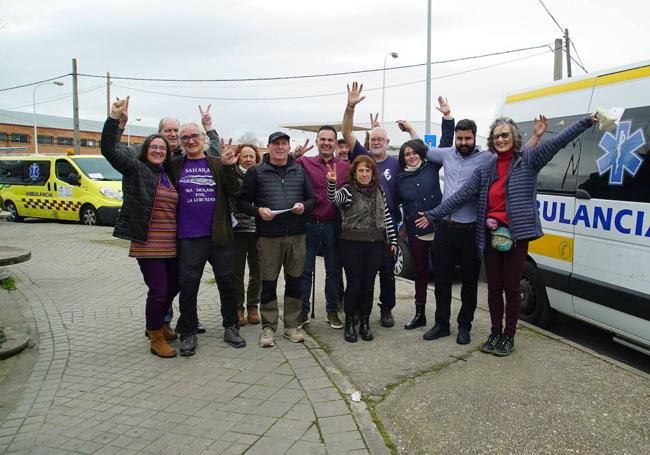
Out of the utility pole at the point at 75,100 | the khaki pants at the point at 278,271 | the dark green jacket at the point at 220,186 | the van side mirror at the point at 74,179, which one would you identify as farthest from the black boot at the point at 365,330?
the utility pole at the point at 75,100

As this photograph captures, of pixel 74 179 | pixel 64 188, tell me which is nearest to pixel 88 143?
pixel 64 188

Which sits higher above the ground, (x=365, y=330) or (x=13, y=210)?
(x=13, y=210)

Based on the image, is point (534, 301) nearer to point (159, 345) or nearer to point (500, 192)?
point (500, 192)

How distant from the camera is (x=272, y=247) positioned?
14.3 ft

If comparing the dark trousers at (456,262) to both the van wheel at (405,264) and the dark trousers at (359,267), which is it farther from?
the van wheel at (405,264)

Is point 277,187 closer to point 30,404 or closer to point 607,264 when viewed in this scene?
point 30,404

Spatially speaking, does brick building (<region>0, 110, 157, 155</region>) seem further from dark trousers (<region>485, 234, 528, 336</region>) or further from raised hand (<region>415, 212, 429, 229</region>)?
dark trousers (<region>485, 234, 528, 336</region>)

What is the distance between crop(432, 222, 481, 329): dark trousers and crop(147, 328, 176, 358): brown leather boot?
2.34m

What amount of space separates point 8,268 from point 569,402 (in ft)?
24.5

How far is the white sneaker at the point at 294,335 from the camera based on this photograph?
4.42 m

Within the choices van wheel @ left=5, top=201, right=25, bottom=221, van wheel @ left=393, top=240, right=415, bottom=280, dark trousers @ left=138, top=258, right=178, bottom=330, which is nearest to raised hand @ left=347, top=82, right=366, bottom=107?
dark trousers @ left=138, top=258, right=178, bottom=330

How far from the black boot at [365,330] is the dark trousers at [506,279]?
3.44 ft

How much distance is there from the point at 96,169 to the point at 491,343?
11.8 meters

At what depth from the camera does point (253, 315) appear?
5.05 metres
